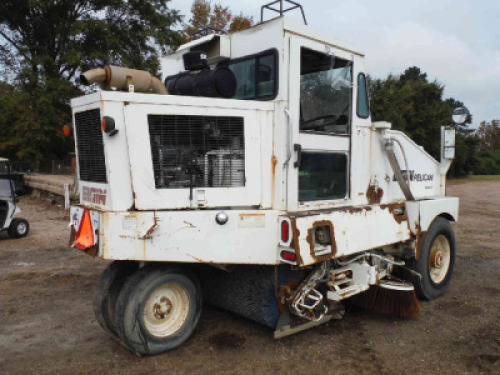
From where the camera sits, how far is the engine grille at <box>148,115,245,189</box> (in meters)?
3.66

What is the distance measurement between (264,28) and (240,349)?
2.99 m

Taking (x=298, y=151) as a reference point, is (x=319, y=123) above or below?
above

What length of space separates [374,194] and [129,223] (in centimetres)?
275

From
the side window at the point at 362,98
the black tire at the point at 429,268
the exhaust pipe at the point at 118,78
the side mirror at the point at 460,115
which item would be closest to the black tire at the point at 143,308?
the exhaust pipe at the point at 118,78

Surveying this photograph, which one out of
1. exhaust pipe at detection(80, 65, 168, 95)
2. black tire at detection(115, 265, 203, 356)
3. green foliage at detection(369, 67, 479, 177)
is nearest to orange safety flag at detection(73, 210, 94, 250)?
black tire at detection(115, 265, 203, 356)

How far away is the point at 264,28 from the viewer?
13.3ft

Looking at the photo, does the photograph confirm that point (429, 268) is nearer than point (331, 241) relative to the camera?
No

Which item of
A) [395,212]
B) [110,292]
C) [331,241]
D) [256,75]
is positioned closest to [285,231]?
[331,241]

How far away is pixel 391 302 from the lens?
480cm

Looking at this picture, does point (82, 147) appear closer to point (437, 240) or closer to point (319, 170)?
point (319, 170)

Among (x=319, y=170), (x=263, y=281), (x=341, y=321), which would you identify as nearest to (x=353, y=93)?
(x=319, y=170)

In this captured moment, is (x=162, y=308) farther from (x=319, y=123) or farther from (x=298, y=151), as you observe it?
(x=319, y=123)

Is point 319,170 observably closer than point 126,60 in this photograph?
Yes

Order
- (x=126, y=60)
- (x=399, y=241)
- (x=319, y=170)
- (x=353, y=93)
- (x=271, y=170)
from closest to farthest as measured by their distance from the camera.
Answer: (x=271, y=170)
(x=319, y=170)
(x=353, y=93)
(x=399, y=241)
(x=126, y=60)
